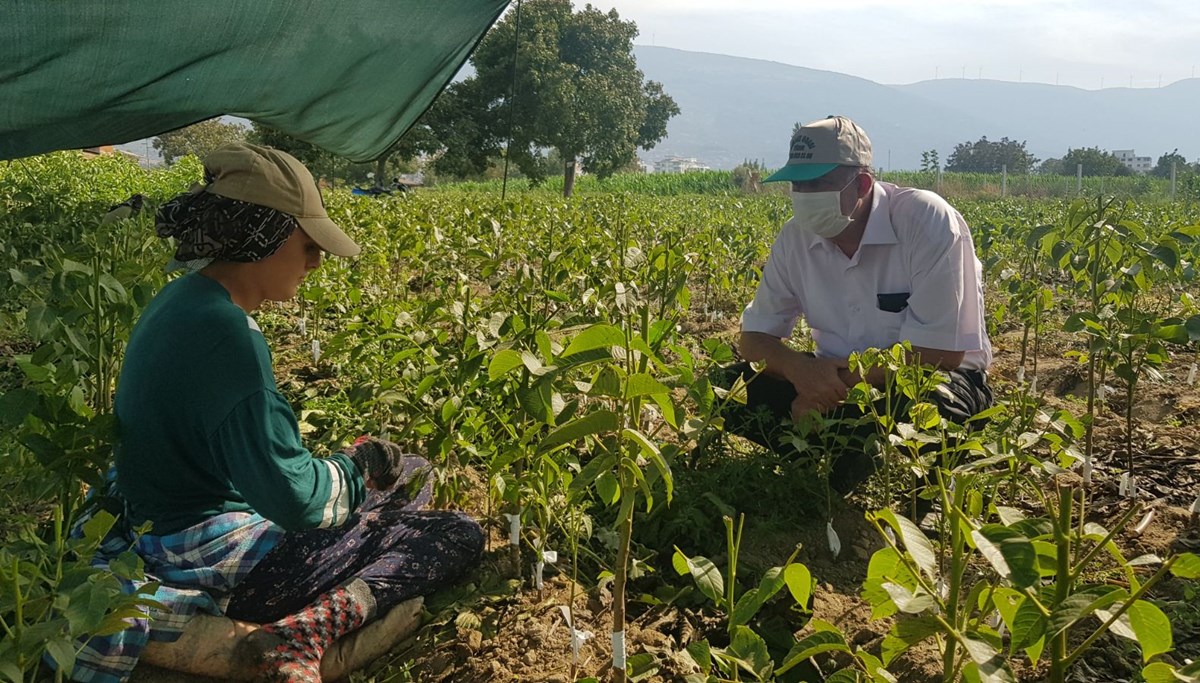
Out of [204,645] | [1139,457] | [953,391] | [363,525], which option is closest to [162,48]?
[363,525]

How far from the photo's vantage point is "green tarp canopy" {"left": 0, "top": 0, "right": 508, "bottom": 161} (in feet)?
6.86

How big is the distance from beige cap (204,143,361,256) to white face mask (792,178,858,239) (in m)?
1.51

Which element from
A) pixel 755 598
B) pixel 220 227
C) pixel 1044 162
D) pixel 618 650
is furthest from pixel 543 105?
pixel 1044 162

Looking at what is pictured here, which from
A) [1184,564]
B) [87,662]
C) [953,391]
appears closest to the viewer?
[1184,564]

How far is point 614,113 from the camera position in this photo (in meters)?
32.9

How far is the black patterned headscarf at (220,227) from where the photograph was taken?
5.86 ft

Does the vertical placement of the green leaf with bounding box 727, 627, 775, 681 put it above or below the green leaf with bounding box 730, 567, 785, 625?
below

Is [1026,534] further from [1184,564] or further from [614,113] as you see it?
→ [614,113]

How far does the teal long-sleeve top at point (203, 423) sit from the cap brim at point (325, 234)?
22cm

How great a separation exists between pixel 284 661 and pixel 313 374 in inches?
87.8

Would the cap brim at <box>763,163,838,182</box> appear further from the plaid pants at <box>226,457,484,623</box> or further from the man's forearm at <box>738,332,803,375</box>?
the plaid pants at <box>226,457,484,623</box>

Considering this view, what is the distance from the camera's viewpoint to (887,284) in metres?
2.84

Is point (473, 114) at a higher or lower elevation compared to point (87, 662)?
higher

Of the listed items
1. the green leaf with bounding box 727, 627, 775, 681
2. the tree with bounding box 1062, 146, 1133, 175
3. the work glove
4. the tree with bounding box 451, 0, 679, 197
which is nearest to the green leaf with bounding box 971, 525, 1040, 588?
the green leaf with bounding box 727, 627, 775, 681
